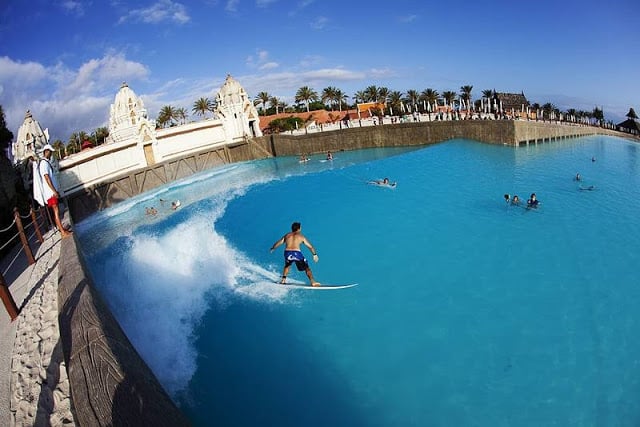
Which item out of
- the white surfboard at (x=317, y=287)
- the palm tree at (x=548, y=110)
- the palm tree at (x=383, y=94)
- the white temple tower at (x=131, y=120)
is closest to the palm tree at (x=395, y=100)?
the palm tree at (x=383, y=94)

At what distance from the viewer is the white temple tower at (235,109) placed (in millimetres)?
43031

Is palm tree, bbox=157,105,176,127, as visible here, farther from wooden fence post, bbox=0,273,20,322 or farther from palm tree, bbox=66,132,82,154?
wooden fence post, bbox=0,273,20,322

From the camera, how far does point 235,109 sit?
43281 mm

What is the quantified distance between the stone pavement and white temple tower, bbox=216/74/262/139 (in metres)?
37.4

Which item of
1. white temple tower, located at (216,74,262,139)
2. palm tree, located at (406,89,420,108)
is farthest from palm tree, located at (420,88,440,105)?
white temple tower, located at (216,74,262,139)

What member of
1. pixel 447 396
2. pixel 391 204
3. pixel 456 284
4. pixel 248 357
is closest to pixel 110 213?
pixel 391 204

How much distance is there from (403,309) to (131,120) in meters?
34.5

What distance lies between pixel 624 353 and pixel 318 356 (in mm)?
6402

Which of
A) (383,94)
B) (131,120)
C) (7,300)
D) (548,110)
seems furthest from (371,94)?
(7,300)

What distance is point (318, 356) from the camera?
834 cm

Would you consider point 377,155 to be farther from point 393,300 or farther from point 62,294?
point 62,294

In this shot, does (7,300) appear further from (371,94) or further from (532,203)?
(371,94)

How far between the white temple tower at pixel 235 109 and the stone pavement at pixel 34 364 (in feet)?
123

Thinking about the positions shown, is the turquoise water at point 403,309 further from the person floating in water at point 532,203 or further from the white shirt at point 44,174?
the white shirt at point 44,174
